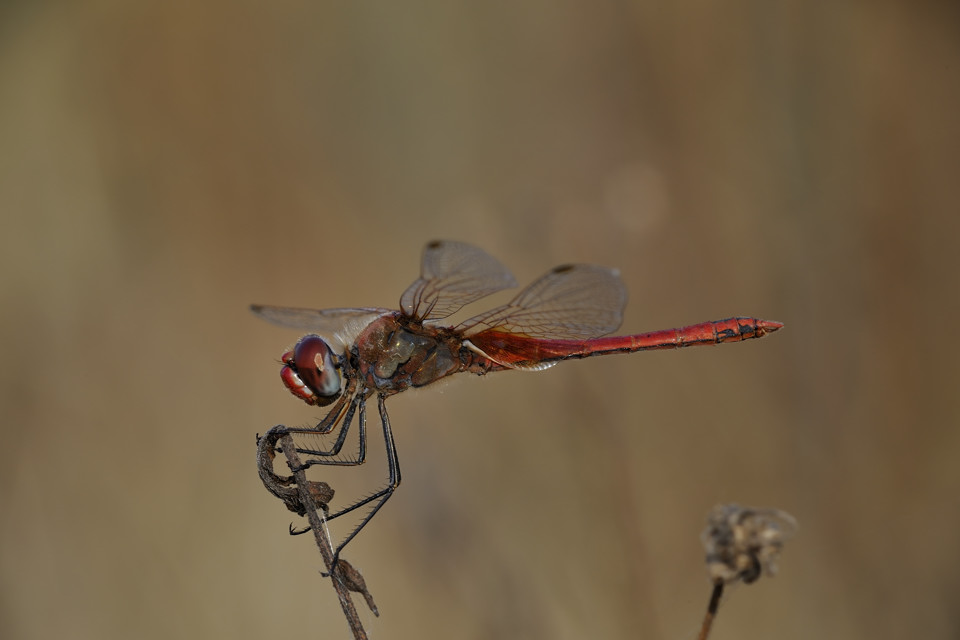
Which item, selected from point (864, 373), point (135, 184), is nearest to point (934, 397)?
point (864, 373)

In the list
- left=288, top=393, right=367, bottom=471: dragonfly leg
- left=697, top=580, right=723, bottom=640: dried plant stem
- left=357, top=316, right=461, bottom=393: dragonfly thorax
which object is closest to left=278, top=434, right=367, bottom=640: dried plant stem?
left=288, top=393, right=367, bottom=471: dragonfly leg

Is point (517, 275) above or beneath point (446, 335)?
above

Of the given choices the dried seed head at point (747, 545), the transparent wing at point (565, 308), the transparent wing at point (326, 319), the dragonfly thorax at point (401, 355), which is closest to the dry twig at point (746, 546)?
the dried seed head at point (747, 545)

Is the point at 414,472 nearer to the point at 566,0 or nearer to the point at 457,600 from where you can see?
the point at 457,600

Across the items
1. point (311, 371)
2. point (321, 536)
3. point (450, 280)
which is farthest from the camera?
point (450, 280)

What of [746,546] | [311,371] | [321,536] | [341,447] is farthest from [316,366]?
[746,546]

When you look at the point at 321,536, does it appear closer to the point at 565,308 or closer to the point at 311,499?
the point at 311,499

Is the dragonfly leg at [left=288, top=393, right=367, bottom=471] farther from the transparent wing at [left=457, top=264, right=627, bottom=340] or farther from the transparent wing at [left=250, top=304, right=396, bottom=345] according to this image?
the transparent wing at [left=457, top=264, right=627, bottom=340]

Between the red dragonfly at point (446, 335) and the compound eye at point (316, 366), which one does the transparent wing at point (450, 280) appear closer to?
the red dragonfly at point (446, 335)
